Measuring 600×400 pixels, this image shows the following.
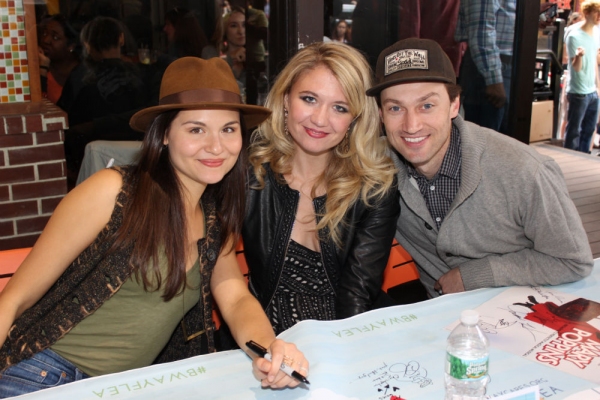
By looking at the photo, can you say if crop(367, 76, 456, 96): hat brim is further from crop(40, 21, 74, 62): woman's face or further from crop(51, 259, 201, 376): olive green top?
crop(40, 21, 74, 62): woman's face

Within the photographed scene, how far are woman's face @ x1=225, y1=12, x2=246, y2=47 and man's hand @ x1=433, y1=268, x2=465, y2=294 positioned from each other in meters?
2.16

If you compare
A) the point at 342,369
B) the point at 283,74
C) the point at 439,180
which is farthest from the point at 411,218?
the point at 342,369

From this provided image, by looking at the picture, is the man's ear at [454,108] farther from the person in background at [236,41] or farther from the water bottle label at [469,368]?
the person in background at [236,41]

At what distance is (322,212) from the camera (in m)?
2.39

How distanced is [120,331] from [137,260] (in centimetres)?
25

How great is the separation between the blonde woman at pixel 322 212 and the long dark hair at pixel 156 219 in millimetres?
512

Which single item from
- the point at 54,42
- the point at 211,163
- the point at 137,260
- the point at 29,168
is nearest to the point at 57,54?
the point at 54,42

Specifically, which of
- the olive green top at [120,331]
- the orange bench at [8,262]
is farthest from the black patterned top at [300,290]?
the orange bench at [8,262]

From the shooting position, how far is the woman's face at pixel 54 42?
10.9ft

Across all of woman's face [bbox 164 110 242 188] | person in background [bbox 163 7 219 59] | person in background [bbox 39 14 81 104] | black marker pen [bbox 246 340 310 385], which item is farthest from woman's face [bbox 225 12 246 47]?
black marker pen [bbox 246 340 310 385]

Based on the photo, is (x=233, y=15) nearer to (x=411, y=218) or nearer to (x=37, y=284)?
(x=411, y=218)

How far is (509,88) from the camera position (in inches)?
178

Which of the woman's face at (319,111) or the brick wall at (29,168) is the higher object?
the woman's face at (319,111)

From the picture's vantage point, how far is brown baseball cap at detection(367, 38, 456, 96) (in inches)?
84.2
